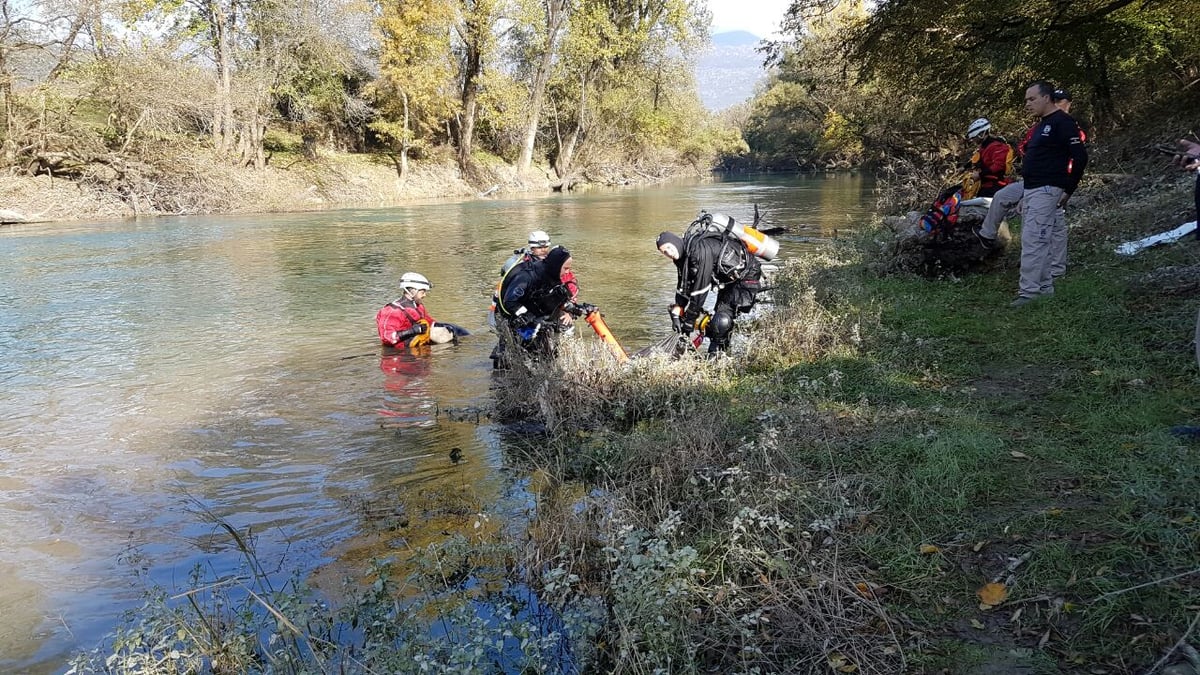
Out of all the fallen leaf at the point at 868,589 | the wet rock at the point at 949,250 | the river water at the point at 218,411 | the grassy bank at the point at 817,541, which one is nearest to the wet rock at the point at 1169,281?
the grassy bank at the point at 817,541

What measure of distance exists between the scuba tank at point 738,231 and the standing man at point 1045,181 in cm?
239

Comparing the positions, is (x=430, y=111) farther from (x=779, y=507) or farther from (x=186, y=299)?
(x=779, y=507)

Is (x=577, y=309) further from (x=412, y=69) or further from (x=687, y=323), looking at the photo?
(x=412, y=69)

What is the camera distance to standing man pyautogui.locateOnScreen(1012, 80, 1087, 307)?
22.0ft

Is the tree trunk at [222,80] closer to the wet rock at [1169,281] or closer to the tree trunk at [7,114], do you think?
the tree trunk at [7,114]

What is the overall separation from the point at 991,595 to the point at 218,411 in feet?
20.7

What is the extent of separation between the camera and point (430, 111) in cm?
3478

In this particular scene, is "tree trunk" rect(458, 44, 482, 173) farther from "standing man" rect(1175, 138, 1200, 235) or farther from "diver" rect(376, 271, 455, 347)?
"standing man" rect(1175, 138, 1200, 235)

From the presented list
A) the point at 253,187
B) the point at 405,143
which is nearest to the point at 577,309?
the point at 253,187

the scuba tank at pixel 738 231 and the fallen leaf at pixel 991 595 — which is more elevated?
the scuba tank at pixel 738 231

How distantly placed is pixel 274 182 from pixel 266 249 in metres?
13.1

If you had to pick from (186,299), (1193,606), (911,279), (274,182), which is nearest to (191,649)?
(1193,606)

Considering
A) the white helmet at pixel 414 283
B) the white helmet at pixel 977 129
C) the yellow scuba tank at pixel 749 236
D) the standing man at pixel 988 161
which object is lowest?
the white helmet at pixel 414 283

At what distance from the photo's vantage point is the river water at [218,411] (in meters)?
4.19
